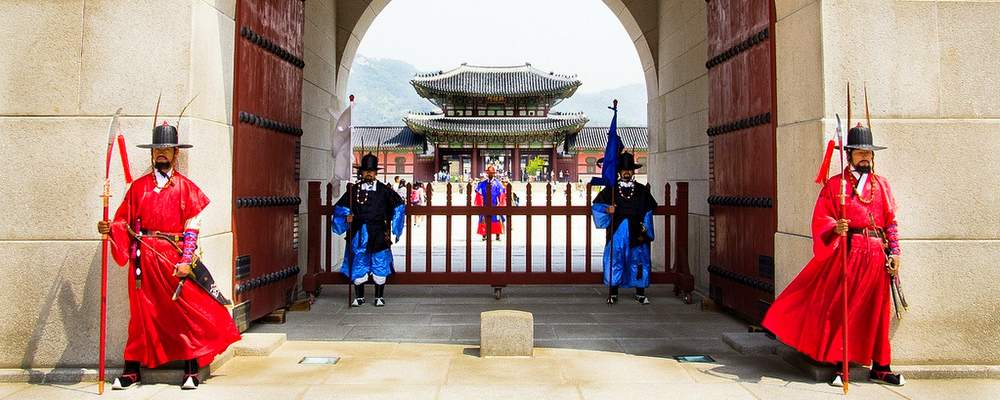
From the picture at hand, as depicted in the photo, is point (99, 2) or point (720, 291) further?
point (720, 291)

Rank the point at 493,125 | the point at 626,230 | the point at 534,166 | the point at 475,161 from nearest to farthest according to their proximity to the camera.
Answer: the point at 626,230, the point at 493,125, the point at 475,161, the point at 534,166

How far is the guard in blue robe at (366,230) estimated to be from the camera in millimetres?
5558

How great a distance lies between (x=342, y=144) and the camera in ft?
18.9

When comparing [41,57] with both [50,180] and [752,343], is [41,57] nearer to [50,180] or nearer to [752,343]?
[50,180]

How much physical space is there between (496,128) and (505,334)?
32573mm

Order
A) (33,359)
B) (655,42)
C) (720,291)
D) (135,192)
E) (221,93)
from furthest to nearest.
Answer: (655,42)
(720,291)
(221,93)
(33,359)
(135,192)

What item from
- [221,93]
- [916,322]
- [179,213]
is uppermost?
[221,93]

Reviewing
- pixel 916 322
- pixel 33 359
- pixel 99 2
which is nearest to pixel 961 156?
pixel 916 322

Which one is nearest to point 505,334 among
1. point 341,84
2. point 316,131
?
point 316,131

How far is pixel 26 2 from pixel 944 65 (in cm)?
587

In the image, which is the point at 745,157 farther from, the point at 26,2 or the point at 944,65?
the point at 26,2

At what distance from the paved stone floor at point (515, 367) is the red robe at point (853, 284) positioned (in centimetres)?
24

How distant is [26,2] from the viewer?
3.45 metres

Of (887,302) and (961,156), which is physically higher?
(961,156)
